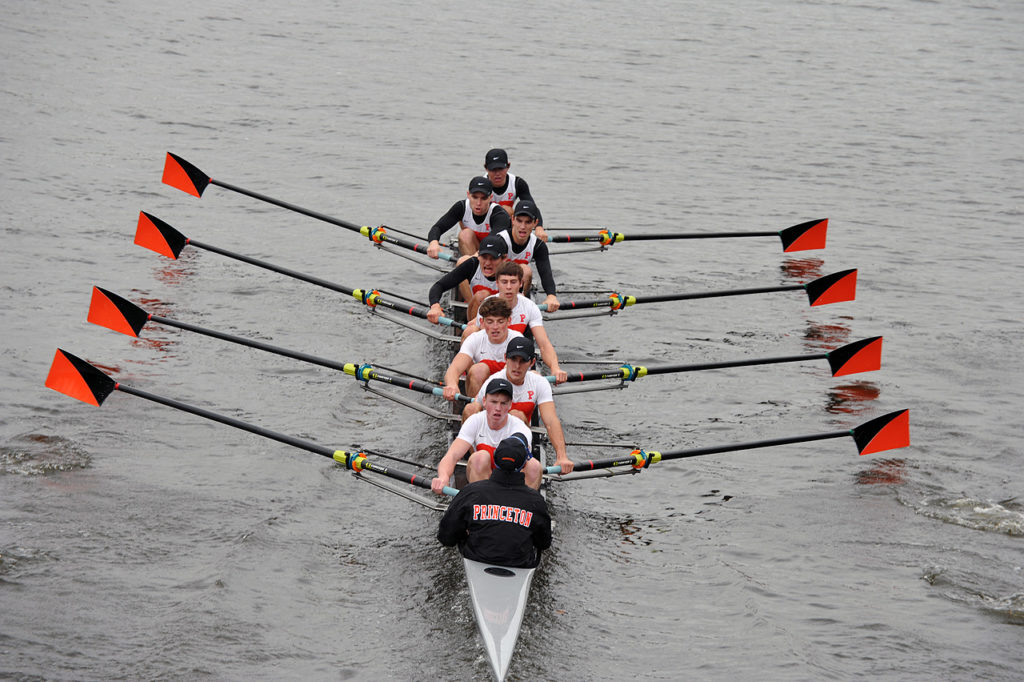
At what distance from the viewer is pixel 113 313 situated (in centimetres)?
1263

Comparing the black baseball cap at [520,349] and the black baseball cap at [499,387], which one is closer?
the black baseball cap at [499,387]

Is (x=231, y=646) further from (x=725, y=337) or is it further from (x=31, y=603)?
(x=725, y=337)

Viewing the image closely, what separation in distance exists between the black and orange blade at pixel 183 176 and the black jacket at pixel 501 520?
10850 mm

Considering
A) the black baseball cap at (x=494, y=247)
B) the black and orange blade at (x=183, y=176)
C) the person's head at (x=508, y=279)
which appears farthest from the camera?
the black and orange blade at (x=183, y=176)

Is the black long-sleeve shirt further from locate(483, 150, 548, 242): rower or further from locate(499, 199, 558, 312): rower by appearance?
locate(483, 150, 548, 242): rower

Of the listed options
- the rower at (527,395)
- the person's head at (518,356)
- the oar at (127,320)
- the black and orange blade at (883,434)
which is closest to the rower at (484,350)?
the rower at (527,395)

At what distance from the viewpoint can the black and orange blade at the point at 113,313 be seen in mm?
12578

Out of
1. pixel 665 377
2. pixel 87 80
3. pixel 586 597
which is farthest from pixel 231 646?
pixel 87 80

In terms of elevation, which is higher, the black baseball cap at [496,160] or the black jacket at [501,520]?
the black baseball cap at [496,160]

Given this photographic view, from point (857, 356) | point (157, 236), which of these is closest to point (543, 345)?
point (857, 356)

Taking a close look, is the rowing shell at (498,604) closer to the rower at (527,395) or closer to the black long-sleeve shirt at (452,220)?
the rower at (527,395)

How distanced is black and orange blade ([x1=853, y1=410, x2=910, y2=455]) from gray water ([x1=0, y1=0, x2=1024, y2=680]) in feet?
1.32

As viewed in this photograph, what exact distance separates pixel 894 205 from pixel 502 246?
12.9 meters

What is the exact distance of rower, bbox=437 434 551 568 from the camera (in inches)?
339
